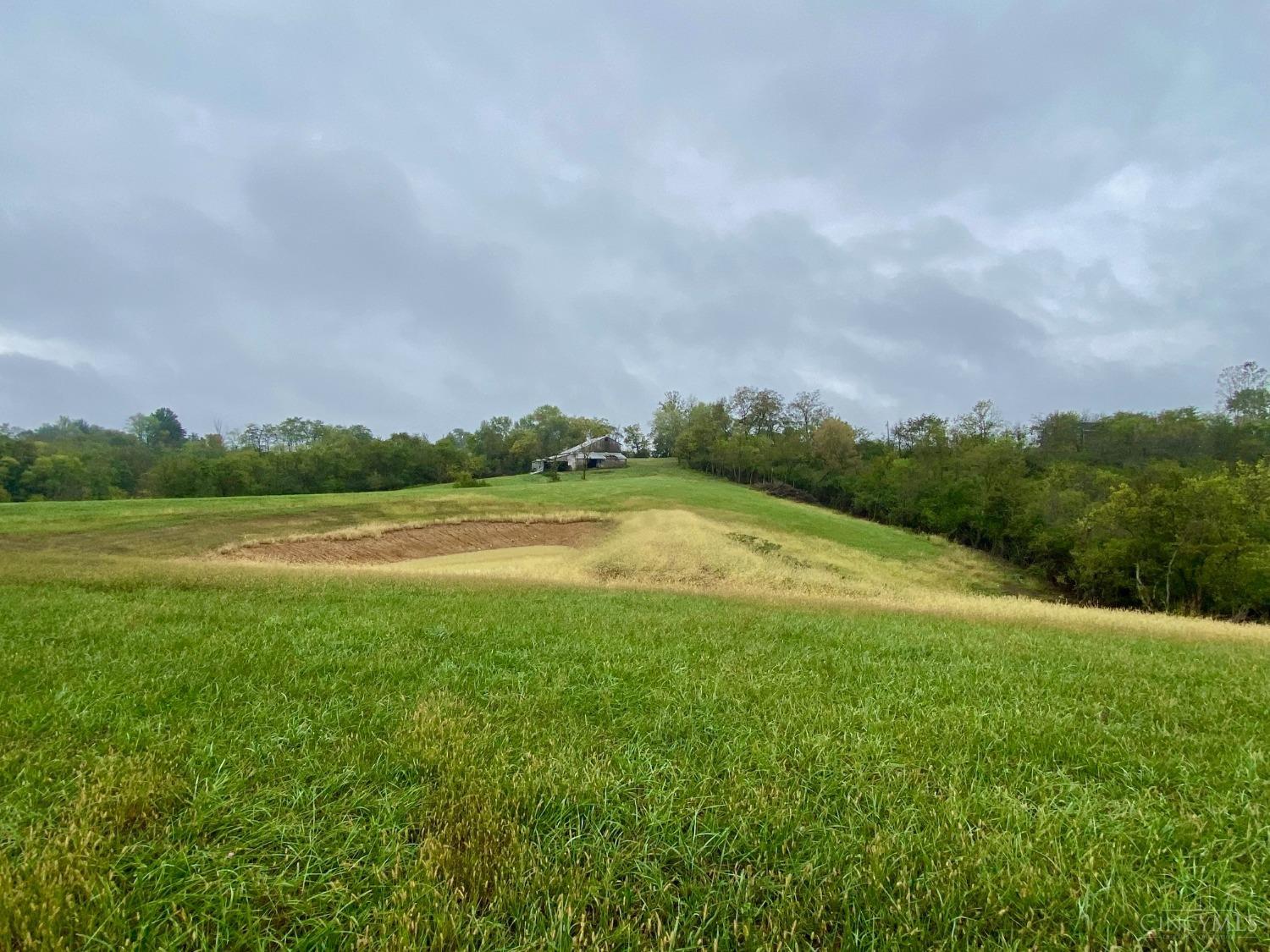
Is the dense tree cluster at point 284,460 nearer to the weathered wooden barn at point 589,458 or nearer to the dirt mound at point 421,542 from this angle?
the weathered wooden barn at point 589,458

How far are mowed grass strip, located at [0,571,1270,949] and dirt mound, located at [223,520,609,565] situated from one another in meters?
22.0

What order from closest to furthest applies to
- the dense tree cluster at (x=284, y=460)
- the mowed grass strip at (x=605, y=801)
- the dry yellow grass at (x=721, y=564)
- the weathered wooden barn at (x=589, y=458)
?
1. the mowed grass strip at (x=605, y=801)
2. the dry yellow grass at (x=721, y=564)
3. the dense tree cluster at (x=284, y=460)
4. the weathered wooden barn at (x=589, y=458)

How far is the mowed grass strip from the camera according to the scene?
255 centimetres

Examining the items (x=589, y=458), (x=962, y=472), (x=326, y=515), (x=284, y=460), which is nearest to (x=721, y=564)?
(x=326, y=515)

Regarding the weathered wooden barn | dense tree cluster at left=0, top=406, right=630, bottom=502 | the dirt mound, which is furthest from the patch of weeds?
the weathered wooden barn

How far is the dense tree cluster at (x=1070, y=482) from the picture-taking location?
3866 centimetres

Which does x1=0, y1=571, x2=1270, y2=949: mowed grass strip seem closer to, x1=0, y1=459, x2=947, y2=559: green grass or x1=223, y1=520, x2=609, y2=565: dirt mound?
x1=223, y1=520, x2=609, y2=565: dirt mound

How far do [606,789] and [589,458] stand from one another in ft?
329

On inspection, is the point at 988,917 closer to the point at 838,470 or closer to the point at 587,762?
the point at 587,762

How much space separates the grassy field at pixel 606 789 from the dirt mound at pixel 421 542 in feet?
64.5

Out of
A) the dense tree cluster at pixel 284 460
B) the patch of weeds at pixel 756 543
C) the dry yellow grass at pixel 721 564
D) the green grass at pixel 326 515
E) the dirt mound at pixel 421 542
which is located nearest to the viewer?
the green grass at pixel 326 515

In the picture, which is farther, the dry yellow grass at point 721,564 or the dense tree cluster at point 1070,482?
the dense tree cluster at point 1070,482

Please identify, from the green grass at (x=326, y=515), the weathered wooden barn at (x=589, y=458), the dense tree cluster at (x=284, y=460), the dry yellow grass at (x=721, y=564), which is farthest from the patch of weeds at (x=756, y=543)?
the weathered wooden barn at (x=589, y=458)

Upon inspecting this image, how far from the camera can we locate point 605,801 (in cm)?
342
